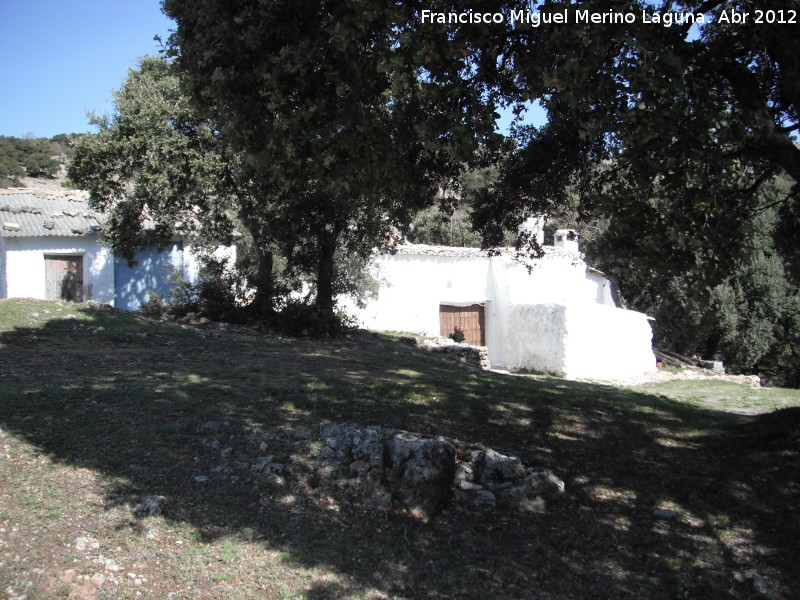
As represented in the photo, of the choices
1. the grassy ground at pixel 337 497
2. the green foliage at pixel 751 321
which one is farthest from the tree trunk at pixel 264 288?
the green foliage at pixel 751 321

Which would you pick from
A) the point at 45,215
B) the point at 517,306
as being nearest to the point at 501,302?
the point at 517,306

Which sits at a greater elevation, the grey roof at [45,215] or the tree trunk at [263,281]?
the grey roof at [45,215]

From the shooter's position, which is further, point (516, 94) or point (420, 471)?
point (516, 94)

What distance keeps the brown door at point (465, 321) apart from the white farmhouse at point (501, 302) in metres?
0.04

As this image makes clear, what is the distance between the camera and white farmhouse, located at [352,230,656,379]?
67.3 ft

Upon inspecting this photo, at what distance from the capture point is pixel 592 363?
64.7 feet

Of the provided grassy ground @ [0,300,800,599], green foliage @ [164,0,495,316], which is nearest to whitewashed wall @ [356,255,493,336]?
grassy ground @ [0,300,800,599]

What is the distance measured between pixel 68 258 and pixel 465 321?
13.1 metres

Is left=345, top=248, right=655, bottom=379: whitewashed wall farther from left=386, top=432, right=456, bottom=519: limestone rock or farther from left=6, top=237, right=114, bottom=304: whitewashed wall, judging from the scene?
left=386, top=432, right=456, bottom=519: limestone rock

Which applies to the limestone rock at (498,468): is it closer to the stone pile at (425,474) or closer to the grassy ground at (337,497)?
the stone pile at (425,474)

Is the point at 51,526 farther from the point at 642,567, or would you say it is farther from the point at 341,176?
the point at 642,567

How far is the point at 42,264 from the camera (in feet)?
63.9

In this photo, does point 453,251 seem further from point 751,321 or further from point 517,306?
point 751,321

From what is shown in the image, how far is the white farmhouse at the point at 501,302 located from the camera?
20.5 metres
